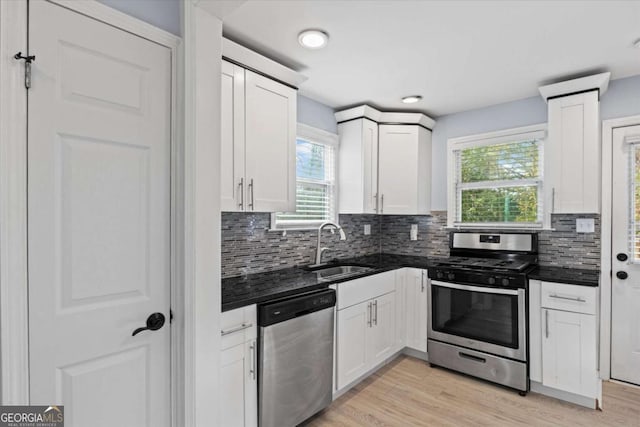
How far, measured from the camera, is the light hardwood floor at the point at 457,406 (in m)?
2.31

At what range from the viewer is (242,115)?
2.21 meters

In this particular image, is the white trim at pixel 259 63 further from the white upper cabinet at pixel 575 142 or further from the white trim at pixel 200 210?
the white upper cabinet at pixel 575 142

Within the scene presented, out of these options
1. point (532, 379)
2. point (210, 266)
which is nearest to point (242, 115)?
point (210, 266)

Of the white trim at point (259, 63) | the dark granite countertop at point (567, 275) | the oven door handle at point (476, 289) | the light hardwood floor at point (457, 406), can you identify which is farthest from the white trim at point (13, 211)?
the dark granite countertop at point (567, 275)

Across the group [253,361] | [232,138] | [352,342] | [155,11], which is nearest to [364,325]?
[352,342]

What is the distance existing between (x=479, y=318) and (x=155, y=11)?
302 cm

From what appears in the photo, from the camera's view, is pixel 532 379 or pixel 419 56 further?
pixel 532 379

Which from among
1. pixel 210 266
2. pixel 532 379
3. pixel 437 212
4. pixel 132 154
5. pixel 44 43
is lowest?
pixel 532 379

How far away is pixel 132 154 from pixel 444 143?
3.16 metres

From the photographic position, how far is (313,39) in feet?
6.88

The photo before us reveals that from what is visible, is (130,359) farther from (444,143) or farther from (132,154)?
(444,143)

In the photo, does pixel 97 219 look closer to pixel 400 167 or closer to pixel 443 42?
pixel 443 42

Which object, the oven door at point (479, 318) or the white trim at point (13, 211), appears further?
the oven door at point (479, 318)

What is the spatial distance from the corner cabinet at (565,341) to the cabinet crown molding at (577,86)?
58.8 inches
